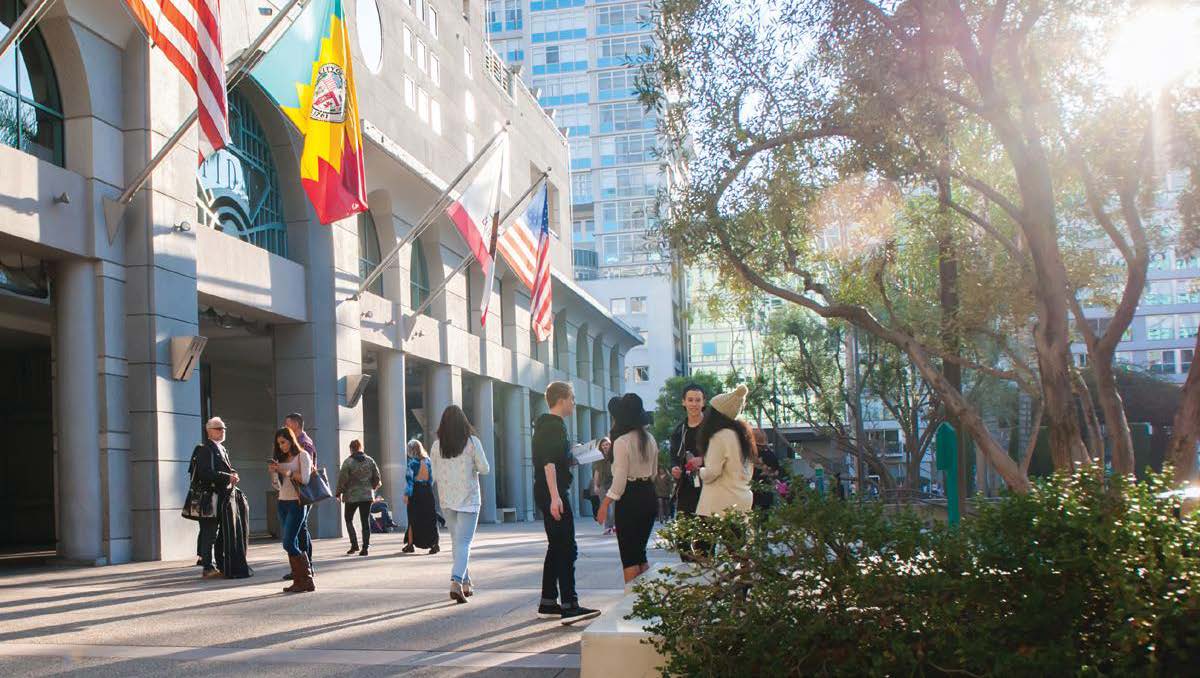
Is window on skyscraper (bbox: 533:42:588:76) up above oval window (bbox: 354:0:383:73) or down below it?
above

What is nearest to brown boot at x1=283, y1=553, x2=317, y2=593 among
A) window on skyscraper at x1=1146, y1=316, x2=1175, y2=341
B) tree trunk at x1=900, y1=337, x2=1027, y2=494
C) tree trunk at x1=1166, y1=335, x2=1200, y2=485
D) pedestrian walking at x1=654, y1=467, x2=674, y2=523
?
tree trunk at x1=900, y1=337, x2=1027, y2=494

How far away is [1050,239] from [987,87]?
2029 millimetres

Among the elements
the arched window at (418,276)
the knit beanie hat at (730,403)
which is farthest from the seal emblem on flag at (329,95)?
the arched window at (418,276)

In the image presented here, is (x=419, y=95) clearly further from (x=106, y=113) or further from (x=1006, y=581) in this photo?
(x=1006, y=581)

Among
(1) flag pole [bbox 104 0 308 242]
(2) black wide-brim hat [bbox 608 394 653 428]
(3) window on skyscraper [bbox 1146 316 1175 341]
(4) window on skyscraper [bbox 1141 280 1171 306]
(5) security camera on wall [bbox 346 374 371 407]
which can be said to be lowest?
(2) black wide-brim hat [bbox 608 394 653 428]

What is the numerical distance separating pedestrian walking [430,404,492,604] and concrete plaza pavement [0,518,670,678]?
640mm

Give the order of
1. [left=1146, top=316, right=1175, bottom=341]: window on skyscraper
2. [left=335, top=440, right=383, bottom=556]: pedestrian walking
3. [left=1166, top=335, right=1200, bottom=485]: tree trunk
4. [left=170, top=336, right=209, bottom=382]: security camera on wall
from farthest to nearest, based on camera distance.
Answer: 1. [left=1146, top=316, right=1175, bottom=341]: window on skyscraper
2. [left=335, top=440, right=383, bottom=556]: pedestrian walking
3. [left=170, top=336, right=209, bottom=382]: security camera on wall
4. [left=1166, top=335, right=1200, bottom=485]: tree trunk

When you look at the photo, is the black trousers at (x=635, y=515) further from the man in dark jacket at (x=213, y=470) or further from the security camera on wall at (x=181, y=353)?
the security camera on wall at (x=181, y=353)

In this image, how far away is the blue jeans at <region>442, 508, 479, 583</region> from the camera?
1000cm

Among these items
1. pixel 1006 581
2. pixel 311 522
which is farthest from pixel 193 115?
pixel 1006 581

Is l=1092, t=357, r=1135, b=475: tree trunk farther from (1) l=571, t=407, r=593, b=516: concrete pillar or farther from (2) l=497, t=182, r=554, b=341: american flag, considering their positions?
(1) l=571, t=407, r=593, b=516: concrete pillar

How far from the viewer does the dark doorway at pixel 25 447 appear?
996 inches

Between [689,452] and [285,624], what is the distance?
3322 mm

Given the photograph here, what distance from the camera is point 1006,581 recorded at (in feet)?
14.9
